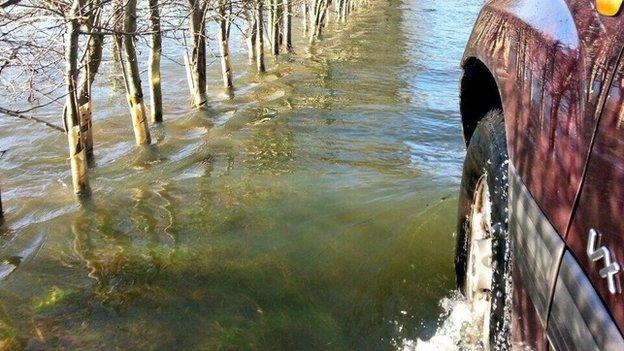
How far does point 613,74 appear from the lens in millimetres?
1391

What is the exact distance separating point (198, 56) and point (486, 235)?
7169mm

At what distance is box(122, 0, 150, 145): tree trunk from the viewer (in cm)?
674

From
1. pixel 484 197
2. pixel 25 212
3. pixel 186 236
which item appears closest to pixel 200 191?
pixel 186 236

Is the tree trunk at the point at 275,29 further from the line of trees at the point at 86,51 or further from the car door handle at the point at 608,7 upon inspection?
the car door handle at the point at 608,7

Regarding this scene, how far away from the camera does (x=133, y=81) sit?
281 inches

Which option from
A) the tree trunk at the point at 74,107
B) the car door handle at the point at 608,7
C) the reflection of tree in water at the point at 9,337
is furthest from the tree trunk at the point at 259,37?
the car door handle at the point at 608,7

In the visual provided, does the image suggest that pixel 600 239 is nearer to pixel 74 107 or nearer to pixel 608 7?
pixel 608 7

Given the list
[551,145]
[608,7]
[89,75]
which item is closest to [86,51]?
[89,75]

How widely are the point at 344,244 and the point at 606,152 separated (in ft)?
9.85

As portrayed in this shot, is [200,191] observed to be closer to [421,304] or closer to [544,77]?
[421,304]

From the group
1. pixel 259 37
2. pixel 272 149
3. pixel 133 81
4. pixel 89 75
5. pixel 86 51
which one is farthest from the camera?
pixel 259 37

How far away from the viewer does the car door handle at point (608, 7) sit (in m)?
1.42

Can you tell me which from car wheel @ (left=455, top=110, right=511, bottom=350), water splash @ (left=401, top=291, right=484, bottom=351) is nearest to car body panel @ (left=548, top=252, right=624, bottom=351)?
car wheel @ (left=455, top=110, right=511, bottom=350)

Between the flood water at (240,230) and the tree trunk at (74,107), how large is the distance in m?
0.27
